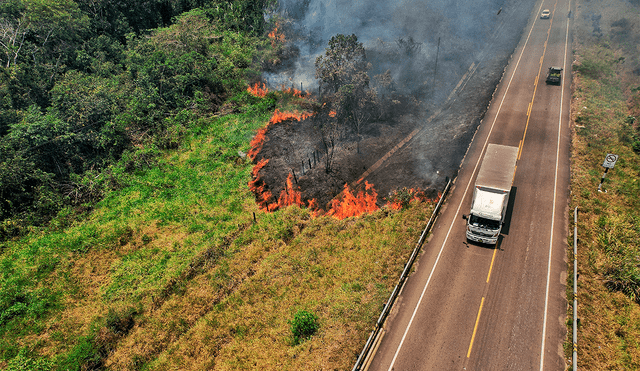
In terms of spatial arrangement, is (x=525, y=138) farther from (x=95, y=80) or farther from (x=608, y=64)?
(x=95, y=80)

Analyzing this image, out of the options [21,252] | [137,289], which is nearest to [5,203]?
[21,252]

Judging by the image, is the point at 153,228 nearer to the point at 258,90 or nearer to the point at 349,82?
the point at 258,90

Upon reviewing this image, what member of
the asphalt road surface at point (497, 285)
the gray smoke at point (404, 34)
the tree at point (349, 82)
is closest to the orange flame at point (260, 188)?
the tree at point (349, 82)

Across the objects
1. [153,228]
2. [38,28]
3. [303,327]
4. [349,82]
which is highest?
[38,28]

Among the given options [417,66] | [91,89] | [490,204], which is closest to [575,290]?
[490,204]

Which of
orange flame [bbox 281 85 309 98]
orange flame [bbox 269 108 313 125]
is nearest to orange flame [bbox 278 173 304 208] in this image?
orange flame [bbox 269 108 313 125]

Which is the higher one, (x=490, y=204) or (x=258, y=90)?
(x=258, y=90)
